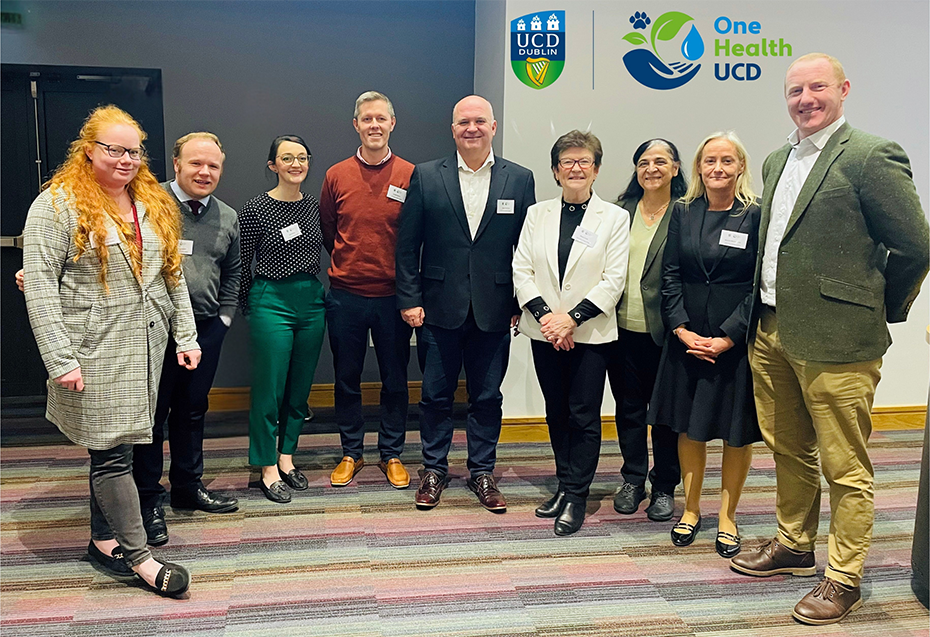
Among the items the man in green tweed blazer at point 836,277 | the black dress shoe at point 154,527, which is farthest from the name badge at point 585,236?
the black dress shoe at point 154,527

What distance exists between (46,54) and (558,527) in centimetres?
401

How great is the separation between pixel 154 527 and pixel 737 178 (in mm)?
2612

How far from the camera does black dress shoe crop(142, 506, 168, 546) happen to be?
2.97 meters

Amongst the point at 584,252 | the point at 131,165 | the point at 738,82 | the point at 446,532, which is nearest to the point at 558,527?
the point at 446,532

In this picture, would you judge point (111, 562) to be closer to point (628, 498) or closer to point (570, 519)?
point (570, 519)

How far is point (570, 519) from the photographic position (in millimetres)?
3137

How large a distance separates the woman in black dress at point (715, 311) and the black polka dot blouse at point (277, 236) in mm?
1531

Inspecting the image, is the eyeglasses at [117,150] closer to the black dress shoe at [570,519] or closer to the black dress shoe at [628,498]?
the black dress shoe at [570,519]

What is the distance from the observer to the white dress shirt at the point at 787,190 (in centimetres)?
246

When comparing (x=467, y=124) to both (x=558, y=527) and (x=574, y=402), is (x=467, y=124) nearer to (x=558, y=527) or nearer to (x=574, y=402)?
(x=574, y=402)

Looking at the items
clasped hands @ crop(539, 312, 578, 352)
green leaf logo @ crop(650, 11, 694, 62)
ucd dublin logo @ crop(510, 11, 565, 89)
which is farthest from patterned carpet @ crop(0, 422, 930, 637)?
green leaf logo @ crop(650, 11, 694, 62)

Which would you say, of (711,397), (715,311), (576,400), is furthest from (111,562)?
(715,311)

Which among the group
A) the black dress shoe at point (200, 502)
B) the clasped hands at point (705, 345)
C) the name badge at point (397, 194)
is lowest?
the black dress shoe at point (200, 502)

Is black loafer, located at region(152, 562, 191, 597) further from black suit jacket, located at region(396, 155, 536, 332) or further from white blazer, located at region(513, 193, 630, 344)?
white blazer, located at region(513, 193, 630, 344)
